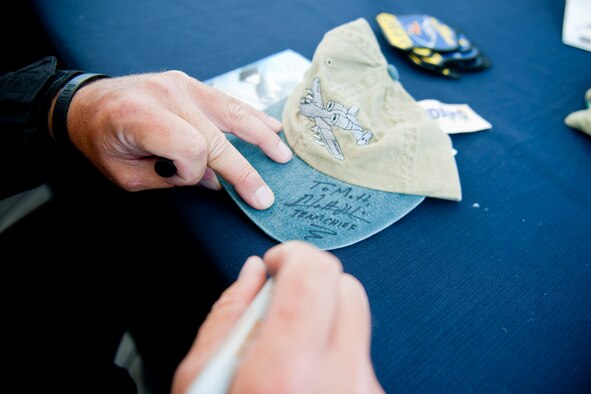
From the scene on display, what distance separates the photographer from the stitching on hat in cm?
54

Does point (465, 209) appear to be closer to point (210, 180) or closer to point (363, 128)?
point (363, 128)

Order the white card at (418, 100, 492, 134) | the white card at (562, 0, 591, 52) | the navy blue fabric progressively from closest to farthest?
the navy blue fabric, the white card at (418, 100, 492, 134), the white card at (562, 0, 591, 52)

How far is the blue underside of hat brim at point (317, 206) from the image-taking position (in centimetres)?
47

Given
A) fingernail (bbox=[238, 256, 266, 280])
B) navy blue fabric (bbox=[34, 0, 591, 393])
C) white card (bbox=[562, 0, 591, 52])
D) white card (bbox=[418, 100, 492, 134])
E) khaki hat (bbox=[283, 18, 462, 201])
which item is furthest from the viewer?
white card (bbox=[562, 0, 591, 52])

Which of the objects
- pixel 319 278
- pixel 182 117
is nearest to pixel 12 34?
pixel 182 117

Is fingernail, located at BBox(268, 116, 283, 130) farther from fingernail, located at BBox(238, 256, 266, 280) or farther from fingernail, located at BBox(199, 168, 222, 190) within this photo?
fingernail, located at BBox(238, 256, 266, 280)

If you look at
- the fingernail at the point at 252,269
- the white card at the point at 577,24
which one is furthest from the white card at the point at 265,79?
the white card at the point at 577,24

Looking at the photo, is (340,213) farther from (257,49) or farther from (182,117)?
(257,49)

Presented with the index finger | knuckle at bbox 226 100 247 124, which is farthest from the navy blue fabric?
the index finger

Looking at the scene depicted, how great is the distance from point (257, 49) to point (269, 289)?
694mm

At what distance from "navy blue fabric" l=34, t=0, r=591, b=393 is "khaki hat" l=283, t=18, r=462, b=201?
0.06 m

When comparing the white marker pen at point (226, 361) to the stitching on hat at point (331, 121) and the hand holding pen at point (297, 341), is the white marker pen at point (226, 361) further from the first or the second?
the stitching on hat at point (331, 121)

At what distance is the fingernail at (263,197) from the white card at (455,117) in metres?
0.39

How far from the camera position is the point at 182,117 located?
46 cm
